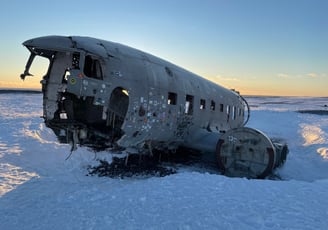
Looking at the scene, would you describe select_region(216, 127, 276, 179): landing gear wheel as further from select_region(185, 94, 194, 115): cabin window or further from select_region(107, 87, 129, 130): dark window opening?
select_region(107, 87, 129, 130): dark window opening

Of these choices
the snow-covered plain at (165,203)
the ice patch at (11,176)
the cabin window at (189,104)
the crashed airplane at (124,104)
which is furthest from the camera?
the cabin window at (189,104)

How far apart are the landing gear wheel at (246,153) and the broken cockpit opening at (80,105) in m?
5.24

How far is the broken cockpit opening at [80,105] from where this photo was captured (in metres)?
10.1

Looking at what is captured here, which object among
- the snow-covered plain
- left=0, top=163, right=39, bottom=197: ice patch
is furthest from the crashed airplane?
left=0, top=163, right=39, bottom=197: ice patch

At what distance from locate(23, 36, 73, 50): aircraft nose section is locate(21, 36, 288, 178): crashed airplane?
0.02 metres

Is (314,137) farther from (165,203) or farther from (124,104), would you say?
(165,203)

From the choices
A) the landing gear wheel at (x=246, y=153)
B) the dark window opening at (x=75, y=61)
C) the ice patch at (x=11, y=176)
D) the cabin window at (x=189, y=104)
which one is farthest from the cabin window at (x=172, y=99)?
the ice patch at (x=11, y=176)

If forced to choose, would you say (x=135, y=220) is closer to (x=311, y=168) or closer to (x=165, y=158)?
(x=165, y=158)

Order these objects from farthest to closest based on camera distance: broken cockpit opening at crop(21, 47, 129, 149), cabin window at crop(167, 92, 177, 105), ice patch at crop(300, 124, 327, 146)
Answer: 1. ice patch at crop(300, 124, 327, 146)
2. cabin window at crop(167, 92, 177, 105)
3. broken cockpit opening at crop(21, 47, 129, 149)

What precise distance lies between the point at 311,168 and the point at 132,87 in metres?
11.8

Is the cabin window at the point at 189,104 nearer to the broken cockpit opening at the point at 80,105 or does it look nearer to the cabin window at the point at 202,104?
the cabin window at the point at 202,104

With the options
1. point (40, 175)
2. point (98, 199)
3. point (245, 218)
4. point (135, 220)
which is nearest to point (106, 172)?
point (40, 175)

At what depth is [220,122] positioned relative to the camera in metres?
17.8

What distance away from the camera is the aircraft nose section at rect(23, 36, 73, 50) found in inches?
369
